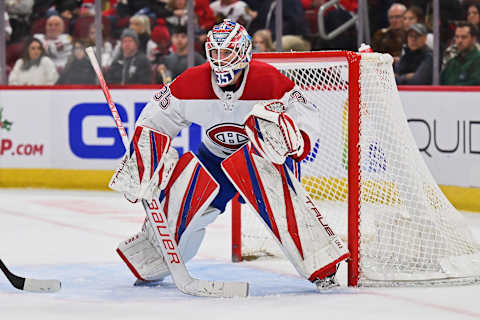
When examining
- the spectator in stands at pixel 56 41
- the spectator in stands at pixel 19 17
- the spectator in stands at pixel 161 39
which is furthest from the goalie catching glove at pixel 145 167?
the spectator in stands at pixel 19 17

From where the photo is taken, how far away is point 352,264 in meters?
3.86

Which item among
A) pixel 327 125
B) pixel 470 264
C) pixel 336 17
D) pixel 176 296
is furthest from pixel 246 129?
pixel 336 17

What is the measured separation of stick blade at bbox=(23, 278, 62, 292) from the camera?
3.78 m

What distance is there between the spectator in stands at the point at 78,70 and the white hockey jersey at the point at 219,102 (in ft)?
13.7

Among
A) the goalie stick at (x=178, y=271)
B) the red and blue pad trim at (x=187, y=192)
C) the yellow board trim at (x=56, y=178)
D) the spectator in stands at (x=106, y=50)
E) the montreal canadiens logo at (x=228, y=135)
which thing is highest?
the spectator in stands at (x=106, y=50)

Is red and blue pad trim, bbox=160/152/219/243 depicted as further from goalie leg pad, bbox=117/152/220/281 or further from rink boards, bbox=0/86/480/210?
rink boards, bbox=0/86/480/210

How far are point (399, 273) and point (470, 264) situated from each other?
11.6 inches

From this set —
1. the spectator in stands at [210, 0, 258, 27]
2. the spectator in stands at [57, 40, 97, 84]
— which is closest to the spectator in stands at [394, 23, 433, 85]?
the spectator in stands at [210, 0, 258, 27]

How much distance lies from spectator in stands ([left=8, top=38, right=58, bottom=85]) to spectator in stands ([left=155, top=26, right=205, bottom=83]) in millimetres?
854

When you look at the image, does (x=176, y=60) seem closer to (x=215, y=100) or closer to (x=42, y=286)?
(x=215, y=100)

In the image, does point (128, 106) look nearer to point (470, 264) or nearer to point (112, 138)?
point (112, 138)

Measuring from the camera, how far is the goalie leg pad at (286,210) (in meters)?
3.74

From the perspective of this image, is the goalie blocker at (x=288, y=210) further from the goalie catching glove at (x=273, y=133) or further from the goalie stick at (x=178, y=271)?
the goalie stick at (x=178, y=271)

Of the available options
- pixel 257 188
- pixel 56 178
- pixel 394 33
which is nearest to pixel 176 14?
pixel 56 178
